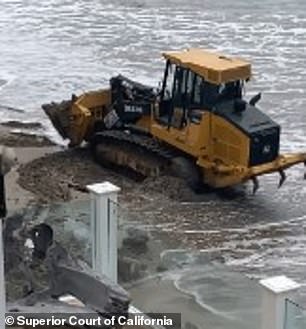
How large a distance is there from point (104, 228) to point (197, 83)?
28.1 ft

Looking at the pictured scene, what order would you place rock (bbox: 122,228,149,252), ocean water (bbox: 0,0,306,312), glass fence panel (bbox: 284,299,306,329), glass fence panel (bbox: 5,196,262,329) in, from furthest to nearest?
ocean water (bbox: 0,0,306,312), rock (bbox: 122,228,149,252), glass fence panel (bbox: 5,196,262,329), glass fence panel (bbox: 284,299,306,329)

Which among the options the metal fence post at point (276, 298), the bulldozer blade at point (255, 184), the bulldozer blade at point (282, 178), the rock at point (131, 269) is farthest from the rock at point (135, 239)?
the bulldozer blade at point (282, 178)

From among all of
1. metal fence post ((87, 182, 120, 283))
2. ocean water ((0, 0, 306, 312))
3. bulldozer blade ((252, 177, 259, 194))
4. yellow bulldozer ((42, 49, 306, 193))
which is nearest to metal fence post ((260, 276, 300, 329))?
metal fence post ((87, 182, 120, 283))

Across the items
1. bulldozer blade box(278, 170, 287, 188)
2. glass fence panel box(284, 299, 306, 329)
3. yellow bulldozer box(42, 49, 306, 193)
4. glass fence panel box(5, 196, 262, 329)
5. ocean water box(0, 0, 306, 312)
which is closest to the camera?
glass fence panel box(284, 299, 306, 329)

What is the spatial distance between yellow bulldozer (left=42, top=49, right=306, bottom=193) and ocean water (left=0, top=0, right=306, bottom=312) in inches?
30.6

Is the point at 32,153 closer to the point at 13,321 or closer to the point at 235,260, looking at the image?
the point at 235,260

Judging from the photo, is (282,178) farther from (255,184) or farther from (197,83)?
(197,83)

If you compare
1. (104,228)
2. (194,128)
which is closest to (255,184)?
(194,128)

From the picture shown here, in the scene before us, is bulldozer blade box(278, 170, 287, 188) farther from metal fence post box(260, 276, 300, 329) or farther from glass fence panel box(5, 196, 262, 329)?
metal fence post box(260, 276, 300, 329)

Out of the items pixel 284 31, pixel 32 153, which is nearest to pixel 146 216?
pixel 32 153

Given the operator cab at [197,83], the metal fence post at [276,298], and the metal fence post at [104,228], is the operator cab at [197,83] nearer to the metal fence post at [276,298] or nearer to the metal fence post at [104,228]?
the metal fence post at [104,228]

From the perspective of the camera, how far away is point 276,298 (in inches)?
256

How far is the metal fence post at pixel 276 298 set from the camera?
646 cm

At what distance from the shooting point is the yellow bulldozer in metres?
16.2
